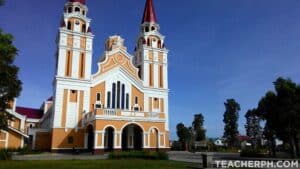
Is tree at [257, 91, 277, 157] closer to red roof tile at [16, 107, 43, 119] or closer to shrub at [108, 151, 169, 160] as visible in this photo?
shrub at [108, 151, 169, 160]

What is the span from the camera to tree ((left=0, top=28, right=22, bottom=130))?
54.4 feet

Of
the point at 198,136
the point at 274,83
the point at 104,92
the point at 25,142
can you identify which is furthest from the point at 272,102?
the point at 198,136

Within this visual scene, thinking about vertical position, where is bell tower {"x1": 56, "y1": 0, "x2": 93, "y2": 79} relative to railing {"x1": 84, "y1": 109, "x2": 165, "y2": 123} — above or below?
above

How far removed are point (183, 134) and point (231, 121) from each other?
1007cm

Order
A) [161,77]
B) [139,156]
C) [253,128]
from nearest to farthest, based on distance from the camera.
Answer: [139,156], [161,77], [253,128]

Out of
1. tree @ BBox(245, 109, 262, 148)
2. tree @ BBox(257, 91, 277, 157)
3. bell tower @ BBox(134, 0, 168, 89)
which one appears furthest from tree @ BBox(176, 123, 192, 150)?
tree @ BBox(257, 91, 277, 157)

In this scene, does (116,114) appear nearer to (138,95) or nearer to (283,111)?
(138,95)

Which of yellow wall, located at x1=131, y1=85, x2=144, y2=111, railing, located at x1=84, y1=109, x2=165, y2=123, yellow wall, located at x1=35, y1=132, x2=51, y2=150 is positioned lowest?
yellow wall, located at x1=35, y1=132, x2=51, y2=150

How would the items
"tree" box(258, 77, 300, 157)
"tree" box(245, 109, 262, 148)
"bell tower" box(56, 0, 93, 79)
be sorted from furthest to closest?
"tree" box(245, 109, 262, 148)
"bell tower" box(56, 0, 93, 79)
"tree" box(258, 77, 300, 157)

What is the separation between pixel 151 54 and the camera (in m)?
43.6

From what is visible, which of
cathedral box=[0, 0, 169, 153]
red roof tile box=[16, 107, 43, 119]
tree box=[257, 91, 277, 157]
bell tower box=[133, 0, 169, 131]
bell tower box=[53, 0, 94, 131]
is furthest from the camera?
red roof tile box=[16, 107, 43, 119]

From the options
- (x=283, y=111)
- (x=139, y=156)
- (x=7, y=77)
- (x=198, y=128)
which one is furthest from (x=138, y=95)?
(x=198, y=128)

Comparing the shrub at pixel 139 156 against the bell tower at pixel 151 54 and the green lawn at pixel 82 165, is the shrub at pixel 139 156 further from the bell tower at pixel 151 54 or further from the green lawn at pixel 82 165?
the bell tower at pixel 151 54

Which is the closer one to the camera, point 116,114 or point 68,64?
point 116,114
